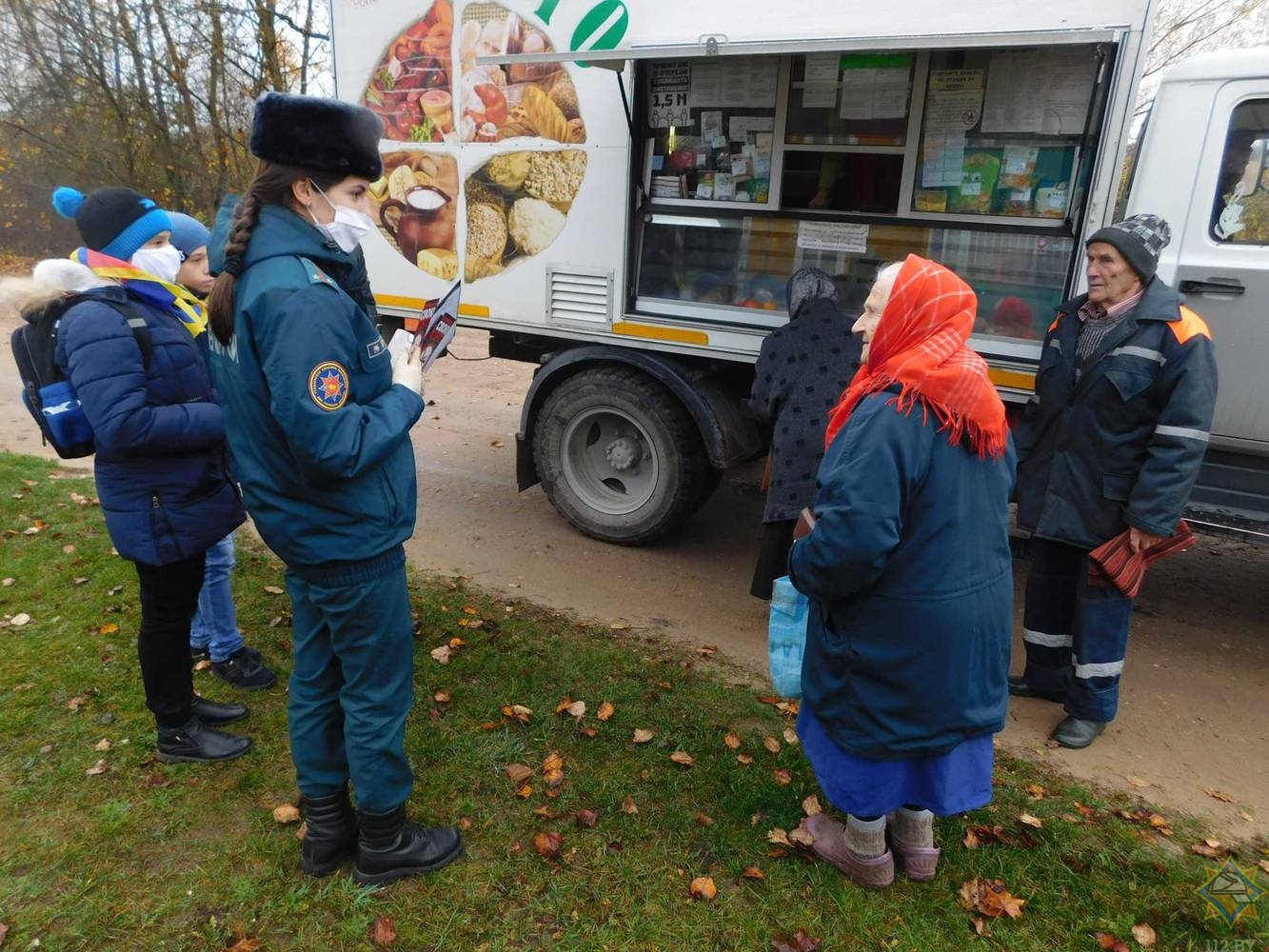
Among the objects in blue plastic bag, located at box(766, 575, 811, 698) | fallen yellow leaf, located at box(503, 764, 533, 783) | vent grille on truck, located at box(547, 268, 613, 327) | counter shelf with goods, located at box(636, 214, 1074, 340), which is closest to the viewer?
blue plastic bag, located at box(766, 575, 811, 698)

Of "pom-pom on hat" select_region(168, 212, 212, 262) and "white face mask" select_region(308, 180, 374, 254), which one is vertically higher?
"white face mask" select_region(308, 180, 374, 254)

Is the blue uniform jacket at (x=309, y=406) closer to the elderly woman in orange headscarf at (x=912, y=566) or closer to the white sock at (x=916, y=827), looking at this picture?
the elderly woman in orange headscarf at (x=912, y=566)

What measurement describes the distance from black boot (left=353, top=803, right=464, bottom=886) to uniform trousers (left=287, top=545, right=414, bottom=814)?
7cm

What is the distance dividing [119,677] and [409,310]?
2.72 meters

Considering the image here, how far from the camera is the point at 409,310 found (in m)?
5.34

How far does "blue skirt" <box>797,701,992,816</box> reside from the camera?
236 centimetres

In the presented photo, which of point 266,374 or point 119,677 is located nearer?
point 266,374

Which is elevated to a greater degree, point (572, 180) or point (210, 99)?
point (210, 99)

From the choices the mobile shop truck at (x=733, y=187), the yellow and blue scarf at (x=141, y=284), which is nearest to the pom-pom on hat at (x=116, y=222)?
the yellow and blue scarf at (x=141, y=284)

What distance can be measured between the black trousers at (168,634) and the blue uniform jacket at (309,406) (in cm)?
88

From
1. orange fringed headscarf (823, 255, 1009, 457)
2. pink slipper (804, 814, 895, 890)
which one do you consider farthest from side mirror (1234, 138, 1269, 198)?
pink slipper (804, 814, 895, 890)

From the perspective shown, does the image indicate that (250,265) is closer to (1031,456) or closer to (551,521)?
(1031,456)

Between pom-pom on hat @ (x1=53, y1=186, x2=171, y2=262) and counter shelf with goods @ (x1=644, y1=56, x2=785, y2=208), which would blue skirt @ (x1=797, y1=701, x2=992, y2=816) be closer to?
pom-pom on hat @ (x1=53, y1=186, x2=171, y2=262)

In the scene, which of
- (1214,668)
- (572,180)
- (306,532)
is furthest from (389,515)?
(1214,668)
